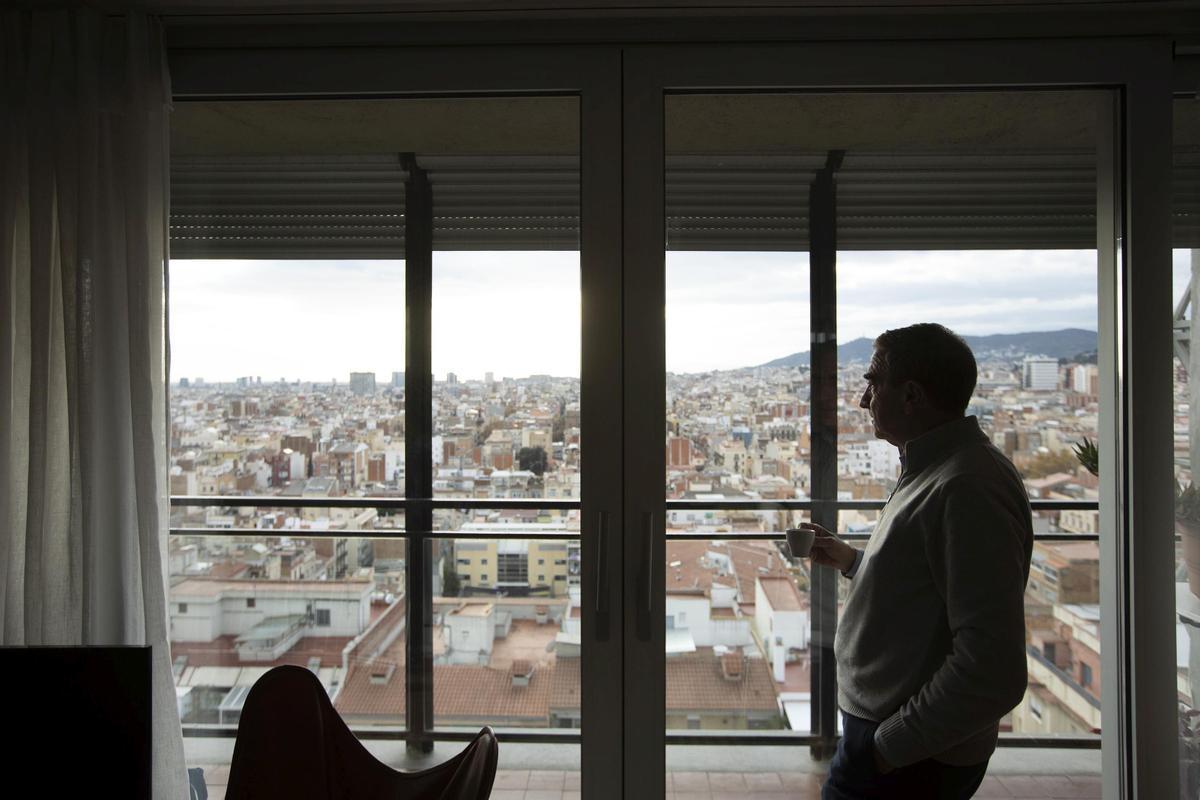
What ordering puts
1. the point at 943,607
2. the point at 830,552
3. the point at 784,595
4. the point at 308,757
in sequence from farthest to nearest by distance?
1. the point at 784,595
2. the point at 830,552
3. the point at 308,757
4. the point at 943,607

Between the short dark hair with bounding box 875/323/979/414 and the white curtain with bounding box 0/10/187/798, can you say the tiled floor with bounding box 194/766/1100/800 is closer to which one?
the white curtain with bounding box 0/10/187/798

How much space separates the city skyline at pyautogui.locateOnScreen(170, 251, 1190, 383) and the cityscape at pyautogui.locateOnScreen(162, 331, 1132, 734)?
0.17 feet

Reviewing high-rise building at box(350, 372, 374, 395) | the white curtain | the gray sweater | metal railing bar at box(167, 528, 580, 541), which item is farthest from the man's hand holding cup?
the white curtain

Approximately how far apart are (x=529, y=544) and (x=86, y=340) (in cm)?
124

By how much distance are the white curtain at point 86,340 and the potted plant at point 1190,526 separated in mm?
2613

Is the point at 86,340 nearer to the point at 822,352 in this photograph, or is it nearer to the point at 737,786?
the point at 822,352

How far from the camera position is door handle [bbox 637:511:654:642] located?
1.90m

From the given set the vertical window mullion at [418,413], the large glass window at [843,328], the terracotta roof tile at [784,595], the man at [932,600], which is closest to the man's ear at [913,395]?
the man at [932,600]

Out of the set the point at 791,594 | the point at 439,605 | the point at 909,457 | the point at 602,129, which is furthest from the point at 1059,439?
the point at 439,605

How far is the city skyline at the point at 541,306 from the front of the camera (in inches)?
75.9

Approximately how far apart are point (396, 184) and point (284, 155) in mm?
318

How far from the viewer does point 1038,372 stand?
1.93m

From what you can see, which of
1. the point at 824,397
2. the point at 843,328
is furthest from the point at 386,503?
the point at 843,328

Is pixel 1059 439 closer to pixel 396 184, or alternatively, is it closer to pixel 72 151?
pixel 396 184
